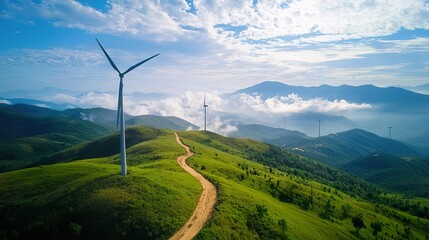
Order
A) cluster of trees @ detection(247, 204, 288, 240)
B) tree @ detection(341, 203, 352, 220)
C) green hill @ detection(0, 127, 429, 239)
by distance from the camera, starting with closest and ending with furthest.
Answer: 1. green hill @ detection(0, 127, 429, 239)
2. cluster of trees @ detection(247, 204, 288, 240)
3. tree @ detection(341, 203, 352, 220)

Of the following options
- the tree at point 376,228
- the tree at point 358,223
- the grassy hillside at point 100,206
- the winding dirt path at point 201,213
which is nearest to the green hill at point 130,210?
the grassy hillside at point 100,206

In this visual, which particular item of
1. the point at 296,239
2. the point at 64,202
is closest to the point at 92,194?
the point at 64,202

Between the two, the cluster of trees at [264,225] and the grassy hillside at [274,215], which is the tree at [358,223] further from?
the cluster of trees at [264,225]

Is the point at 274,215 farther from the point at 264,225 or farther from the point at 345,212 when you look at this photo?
the point at 345,212

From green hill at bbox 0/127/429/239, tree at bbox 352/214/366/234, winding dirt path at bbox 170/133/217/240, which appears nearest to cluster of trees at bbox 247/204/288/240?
green hill at bbox 0/127/429/239

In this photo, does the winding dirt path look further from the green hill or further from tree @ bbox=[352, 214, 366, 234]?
tree @ bbox=[352, 214, 366, 234]

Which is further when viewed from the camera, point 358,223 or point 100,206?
point 358,223

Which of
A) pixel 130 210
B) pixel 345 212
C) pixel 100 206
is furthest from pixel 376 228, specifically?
pixel 100 206

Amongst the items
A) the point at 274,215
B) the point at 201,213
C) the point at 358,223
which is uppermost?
the point at 201,213

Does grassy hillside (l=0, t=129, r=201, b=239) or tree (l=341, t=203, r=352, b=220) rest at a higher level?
grassy hillside (l=0, t=129, r=201, b=239)
